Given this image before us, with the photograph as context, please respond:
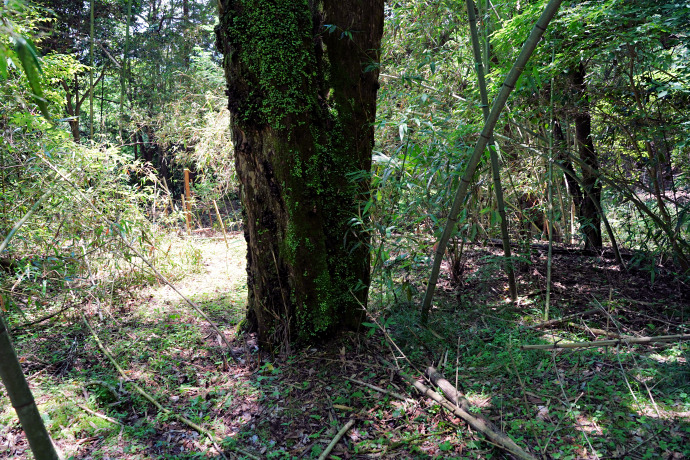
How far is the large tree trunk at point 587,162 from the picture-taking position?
333cm

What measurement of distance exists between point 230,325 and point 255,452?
1344 mm

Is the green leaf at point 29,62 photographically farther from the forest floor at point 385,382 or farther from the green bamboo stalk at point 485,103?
the green bamboo stalk at point 485,103

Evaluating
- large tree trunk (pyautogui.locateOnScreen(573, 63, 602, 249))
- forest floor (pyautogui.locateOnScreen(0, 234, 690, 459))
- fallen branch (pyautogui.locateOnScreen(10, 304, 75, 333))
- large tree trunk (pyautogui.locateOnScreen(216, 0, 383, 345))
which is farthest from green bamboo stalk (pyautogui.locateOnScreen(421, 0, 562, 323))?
fallen branch (pyautogui.locateOnScreen(10, 304, 75, 333))

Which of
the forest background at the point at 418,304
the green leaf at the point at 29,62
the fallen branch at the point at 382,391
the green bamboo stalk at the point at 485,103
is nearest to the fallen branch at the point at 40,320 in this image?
the forest background at the point at 418,304

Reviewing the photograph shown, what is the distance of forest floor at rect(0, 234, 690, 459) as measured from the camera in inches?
70.3

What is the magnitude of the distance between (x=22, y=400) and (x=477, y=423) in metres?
1.61

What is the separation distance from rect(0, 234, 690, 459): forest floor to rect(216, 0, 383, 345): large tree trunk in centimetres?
30

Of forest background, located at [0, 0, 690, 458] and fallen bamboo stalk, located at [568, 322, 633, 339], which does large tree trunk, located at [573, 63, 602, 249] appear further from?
fallen bamboo stalk, located at [568, 322, 633, 339]

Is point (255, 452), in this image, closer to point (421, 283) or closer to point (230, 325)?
point (230, 325)

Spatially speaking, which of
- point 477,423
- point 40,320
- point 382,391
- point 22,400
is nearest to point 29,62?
point 22,400

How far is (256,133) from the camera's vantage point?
2352 millimetres

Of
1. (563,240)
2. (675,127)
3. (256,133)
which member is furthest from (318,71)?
(563,240)

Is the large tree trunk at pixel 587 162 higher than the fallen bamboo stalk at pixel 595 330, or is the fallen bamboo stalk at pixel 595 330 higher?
the large tree trunk at pixel 587 162

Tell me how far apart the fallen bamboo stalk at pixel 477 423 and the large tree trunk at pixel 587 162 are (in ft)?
7.51
